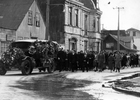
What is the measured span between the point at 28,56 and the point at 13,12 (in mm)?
17346

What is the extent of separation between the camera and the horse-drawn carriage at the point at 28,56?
19875 mm

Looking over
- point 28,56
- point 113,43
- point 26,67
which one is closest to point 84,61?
point 28,56

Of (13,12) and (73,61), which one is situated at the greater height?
(13,12)

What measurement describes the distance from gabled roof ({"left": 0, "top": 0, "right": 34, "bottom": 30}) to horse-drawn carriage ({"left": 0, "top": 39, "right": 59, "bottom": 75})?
11953mm

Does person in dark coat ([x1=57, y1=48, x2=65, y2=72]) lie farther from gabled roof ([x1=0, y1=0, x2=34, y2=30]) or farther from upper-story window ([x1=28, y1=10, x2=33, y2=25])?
upper-story window ([x1=28, y1=10, x2=33, y2=25])

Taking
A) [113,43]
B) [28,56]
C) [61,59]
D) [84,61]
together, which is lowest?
[84,61]

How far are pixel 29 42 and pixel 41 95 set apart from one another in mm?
10551

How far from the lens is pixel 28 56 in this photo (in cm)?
2041

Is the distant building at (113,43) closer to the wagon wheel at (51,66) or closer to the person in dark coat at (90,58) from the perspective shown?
Answer: the person in dark coat at (90,58)

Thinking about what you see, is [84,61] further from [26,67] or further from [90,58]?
[26,67]

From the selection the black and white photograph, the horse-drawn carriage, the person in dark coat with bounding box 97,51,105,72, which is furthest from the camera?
the person in dark coat with bounding box 97,51,105,72

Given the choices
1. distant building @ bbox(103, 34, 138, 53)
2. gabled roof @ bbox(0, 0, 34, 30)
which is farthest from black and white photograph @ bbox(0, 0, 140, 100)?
distant building @ bbox(103, 34, 138, 53)

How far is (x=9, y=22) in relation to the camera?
35688mm

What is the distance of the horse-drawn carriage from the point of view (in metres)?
19.9
